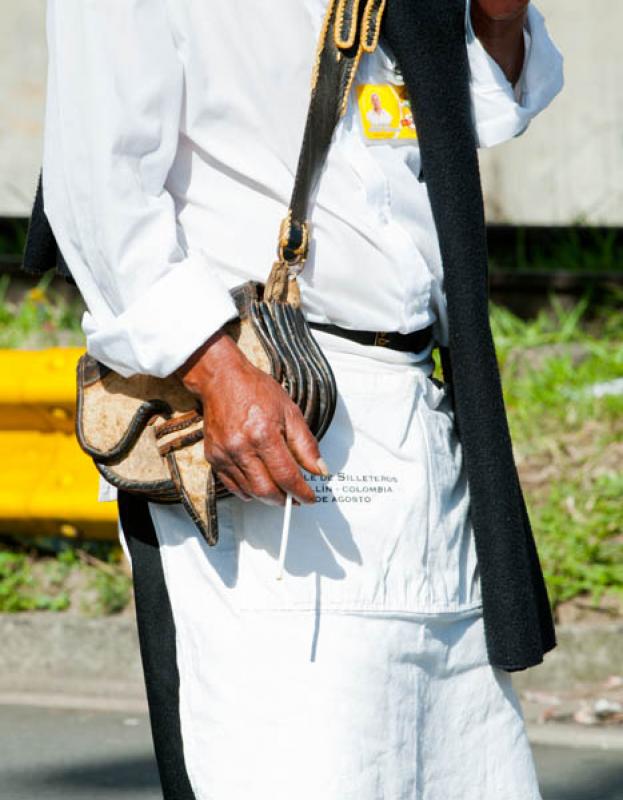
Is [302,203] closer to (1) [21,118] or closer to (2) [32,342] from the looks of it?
(2) [32,342]

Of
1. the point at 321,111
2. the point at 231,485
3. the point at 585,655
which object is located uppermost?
the point at 321,111

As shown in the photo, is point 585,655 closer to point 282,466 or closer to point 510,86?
point 510,86

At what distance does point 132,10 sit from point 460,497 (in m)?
0.79

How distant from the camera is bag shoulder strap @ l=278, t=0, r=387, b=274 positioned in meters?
1.98

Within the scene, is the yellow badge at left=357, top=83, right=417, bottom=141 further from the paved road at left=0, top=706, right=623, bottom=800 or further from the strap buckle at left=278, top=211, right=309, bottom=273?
the paved road at left=0, top=706, right=623, bottom=800

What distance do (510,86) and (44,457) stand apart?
3367 millimetres

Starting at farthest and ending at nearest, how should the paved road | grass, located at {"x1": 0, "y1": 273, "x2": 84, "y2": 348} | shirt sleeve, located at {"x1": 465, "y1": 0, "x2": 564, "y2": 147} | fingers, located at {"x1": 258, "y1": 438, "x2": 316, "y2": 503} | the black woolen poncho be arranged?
1. grass, located at {"x1": 0, "y1": 273, "x2": 84, "y2": 348}
2. the paved road
3. shirt sleeve, located at {"x1": 465, "y1": 0, "x2": 564, "y2": 147}
4. the black woolen poncho
5. fingers, located at {"x1": 258, "y1": 438, "x2": 316, "y2": 503}

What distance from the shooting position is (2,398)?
17.2 ft

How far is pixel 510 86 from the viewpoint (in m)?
2.27

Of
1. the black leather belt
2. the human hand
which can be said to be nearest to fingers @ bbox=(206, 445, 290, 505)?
the human hand

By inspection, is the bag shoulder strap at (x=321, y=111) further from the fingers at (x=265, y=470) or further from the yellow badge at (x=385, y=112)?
the fingers at (x=265, y=470)

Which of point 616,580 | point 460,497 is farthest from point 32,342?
point 460,497

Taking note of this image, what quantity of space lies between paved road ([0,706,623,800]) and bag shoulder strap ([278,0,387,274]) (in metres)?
2.36

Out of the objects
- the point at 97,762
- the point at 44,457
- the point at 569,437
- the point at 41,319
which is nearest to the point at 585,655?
the point at 569,437
